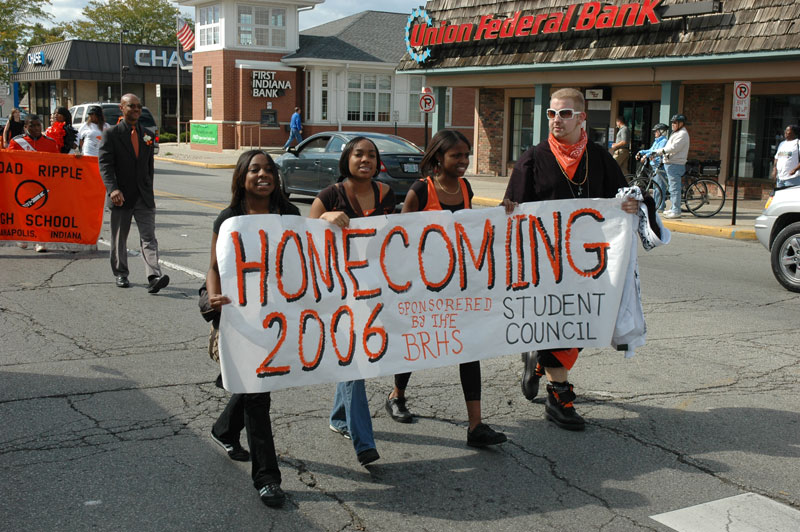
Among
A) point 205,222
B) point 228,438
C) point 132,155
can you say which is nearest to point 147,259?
point 132,155

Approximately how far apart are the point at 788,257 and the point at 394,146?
29.0ft

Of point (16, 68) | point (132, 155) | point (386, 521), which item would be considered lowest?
point (386, 521)

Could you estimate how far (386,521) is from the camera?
3926mm

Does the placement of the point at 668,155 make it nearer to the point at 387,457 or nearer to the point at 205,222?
the point at 205,222

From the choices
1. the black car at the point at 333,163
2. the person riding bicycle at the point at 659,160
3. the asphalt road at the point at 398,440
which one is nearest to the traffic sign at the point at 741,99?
the person riding bicycle at the point at 659,160

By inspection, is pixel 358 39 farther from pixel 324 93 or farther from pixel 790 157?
pixel 790 157

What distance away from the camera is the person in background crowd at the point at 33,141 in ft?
38.4

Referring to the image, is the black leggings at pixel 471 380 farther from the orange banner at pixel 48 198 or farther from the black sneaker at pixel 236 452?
the orange banner at pixel 48 198

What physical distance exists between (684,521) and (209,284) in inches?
98.5

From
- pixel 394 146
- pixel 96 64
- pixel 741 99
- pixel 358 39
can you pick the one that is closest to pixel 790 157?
pixel 741 99

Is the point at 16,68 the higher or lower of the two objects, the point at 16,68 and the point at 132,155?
the higher

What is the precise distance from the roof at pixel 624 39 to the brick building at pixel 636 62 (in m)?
0.02

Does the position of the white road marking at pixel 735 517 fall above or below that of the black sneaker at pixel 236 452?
below

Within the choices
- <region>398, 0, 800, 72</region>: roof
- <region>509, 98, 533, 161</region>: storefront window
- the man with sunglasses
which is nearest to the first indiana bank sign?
<region>398, 0, 800, 72</region>: roof
